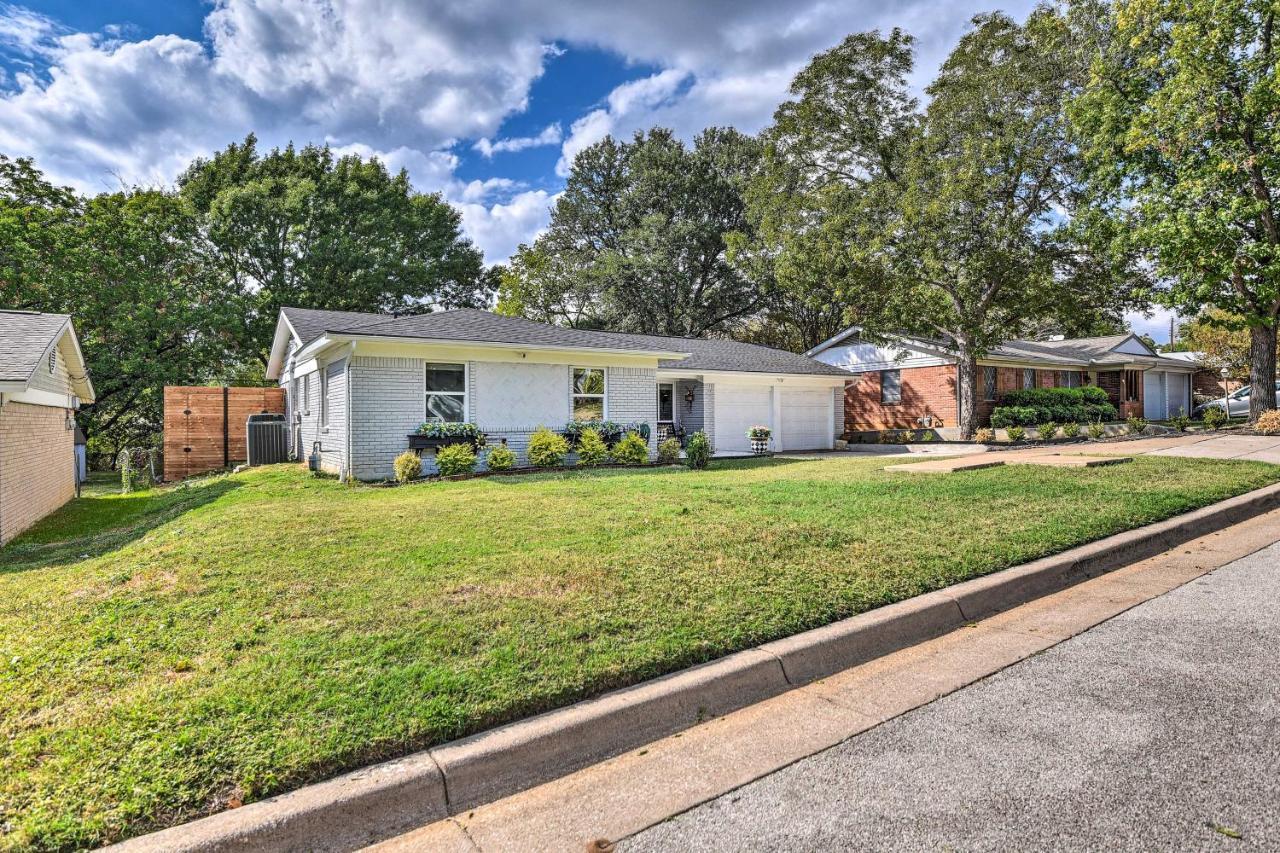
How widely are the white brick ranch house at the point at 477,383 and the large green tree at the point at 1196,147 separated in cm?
1057

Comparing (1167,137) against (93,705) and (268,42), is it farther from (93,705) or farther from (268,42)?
(93,705)

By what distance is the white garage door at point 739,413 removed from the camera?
→ 60.6ft

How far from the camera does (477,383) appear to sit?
13047 mm

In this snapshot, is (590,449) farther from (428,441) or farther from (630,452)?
(428,441)

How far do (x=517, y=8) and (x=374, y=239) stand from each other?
→ 22284 mm

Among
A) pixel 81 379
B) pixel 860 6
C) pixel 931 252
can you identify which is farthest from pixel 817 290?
pixel 81 379

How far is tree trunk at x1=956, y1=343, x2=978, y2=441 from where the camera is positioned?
20188 mm

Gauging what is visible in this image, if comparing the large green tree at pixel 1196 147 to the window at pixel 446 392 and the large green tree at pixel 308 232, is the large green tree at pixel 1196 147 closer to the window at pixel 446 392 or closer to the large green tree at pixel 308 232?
the window at pixel 446 392

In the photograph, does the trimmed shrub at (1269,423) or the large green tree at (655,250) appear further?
the large green tree at (655,250)

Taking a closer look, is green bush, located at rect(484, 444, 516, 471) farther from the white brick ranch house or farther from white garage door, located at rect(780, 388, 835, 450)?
white garage door, located at rect(780, 388, 835, 450)

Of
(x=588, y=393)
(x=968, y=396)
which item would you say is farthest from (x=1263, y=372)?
(x=588, y=393)

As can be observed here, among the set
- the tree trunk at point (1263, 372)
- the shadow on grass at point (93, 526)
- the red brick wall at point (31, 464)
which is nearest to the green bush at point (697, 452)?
the shadow on grass at point (93, 526)

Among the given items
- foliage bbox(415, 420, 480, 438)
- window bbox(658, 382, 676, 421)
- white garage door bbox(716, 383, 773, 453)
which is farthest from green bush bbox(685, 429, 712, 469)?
window bbox(658, 382, 676, 421)

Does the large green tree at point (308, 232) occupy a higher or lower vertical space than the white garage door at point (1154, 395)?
higher
